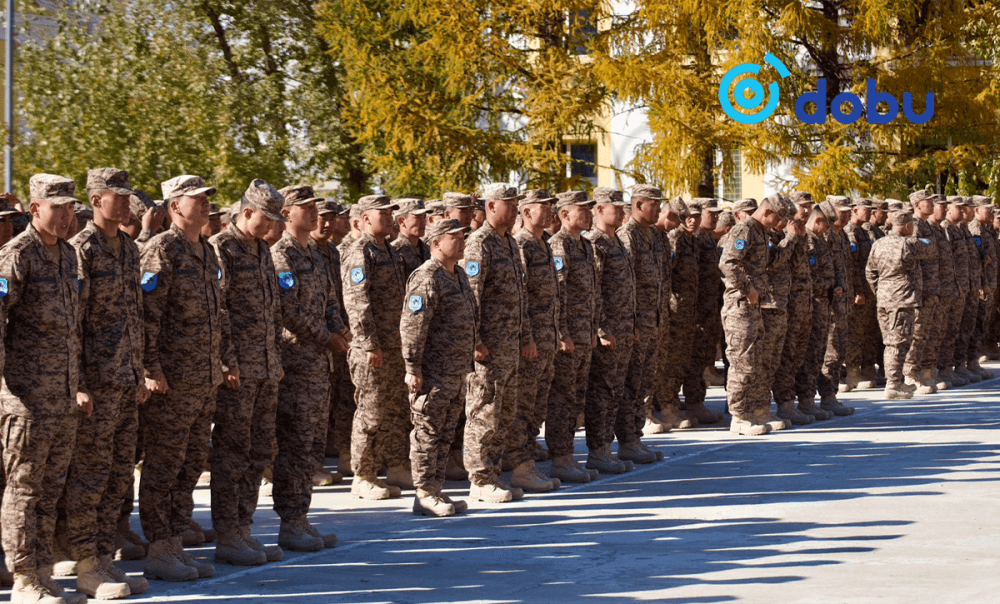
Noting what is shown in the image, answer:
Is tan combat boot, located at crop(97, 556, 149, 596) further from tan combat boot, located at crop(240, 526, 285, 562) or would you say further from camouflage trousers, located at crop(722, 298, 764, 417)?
camouflage trousers, located at crop(722, 298, 764, 417)

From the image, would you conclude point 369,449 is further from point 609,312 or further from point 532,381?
point 609,312

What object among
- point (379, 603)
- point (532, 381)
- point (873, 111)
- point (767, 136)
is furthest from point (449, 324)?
point (873, 111)

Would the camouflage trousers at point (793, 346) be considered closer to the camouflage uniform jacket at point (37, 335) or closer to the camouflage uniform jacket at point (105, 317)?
the camouflage uniform jacket at point (105, 317)

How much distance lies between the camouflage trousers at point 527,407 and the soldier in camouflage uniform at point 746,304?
126 inches

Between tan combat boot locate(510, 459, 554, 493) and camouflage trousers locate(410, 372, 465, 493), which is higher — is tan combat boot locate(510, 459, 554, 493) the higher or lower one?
the lower one

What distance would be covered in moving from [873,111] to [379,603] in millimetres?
18836

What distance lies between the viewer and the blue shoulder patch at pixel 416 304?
371 inches

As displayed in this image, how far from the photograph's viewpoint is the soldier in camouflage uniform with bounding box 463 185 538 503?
32.6 ft

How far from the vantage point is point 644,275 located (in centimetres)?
1256

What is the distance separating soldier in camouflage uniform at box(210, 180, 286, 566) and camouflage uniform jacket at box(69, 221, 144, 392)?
707 millimetres

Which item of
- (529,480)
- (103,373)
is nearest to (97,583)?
(103,373)

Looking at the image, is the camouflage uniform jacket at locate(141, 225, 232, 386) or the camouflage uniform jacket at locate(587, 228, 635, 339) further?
the camouflage uniform jacket at locate(587, 228, 635, 339)

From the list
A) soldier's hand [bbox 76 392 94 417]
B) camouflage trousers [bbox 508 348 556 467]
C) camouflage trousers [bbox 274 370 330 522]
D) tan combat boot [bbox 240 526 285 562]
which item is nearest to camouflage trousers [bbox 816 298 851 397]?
camouflage trousers [bbox 508 348 556 467]

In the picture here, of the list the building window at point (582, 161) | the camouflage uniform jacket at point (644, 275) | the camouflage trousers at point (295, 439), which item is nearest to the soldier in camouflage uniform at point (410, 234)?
the camouflage uniform jacket at point (644, 275)
